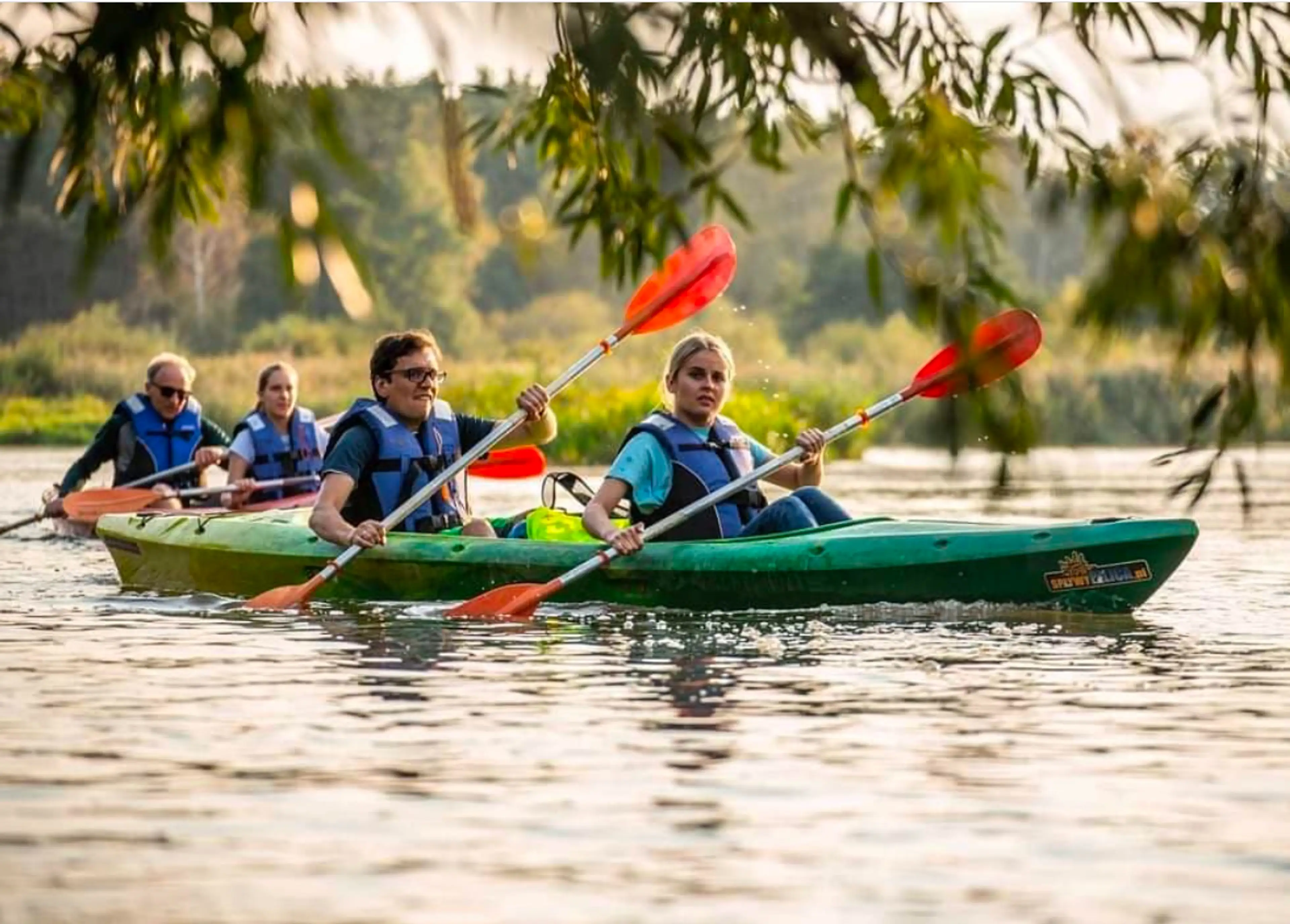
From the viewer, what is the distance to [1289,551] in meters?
12.7

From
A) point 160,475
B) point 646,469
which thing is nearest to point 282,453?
point 160,475

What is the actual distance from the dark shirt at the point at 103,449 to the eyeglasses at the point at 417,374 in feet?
13.2

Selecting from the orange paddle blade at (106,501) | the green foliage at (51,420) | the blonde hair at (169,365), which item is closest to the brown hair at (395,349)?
the orange paddle blade at (106,501)

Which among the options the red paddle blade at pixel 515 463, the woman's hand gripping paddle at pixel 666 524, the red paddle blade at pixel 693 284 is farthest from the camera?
the red paddle blade at pixel 515 463

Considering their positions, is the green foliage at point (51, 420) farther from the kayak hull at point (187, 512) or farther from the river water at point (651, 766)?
the river water at point (651, 766)

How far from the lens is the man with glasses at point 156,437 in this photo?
42.4 ft

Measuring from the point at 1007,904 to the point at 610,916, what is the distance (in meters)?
0.62

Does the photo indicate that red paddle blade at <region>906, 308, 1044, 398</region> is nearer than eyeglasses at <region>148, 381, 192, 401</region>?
Yes

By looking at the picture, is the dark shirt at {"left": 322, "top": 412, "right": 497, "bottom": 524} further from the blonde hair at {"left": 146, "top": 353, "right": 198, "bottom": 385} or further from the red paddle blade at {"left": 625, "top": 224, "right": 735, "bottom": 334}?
the blonde hair at {"left": 146, "top": 353, "right": 198, "bottom": 385}

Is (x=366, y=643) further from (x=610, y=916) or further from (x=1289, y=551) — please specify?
(x=1289, y=551)

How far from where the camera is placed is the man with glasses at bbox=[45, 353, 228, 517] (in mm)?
12914

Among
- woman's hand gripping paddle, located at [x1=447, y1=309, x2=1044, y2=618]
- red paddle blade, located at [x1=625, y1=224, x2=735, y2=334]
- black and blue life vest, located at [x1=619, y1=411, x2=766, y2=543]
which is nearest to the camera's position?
woman's hand gripping paddle, located at [x1=447, y1=309, x2=1044, y2=618]

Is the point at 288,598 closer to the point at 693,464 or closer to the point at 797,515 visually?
the point at 693,464

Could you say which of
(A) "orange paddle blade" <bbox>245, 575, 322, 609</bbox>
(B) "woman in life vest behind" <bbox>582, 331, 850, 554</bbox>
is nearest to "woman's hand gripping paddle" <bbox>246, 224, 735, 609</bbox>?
(A) "orange paddle blade" <bbox>245, 575, 322, 609</bbox>
